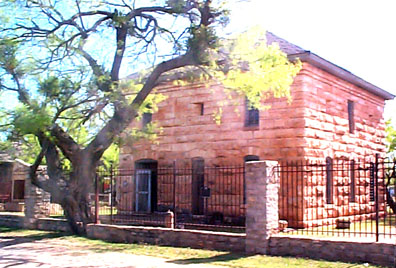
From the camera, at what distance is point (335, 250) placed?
1062cm

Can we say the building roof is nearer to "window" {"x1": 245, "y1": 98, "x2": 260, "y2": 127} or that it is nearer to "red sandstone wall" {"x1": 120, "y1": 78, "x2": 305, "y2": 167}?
"red sandstone wall" {"x1": 120, "y1": 78, "x2": 305, "y2": 167}

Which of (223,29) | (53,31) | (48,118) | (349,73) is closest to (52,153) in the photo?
(48,118)

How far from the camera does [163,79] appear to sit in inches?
674

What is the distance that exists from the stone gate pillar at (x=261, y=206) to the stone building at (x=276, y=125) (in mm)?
5954

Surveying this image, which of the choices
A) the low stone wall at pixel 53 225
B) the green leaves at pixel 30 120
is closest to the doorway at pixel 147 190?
the low stone wall at pixel 53 225

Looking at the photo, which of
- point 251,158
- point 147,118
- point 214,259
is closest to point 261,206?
point 214,259

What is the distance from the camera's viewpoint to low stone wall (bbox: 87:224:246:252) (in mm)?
12383

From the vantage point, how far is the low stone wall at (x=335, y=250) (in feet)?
32.8

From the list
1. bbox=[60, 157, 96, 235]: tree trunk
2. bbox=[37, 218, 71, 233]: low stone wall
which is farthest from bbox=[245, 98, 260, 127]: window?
bbox=[37, 218, 71, 233]: low stone wall

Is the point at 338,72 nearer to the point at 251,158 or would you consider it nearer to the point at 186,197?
the point at 251,158

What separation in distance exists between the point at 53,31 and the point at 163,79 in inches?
158

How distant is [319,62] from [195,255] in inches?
381

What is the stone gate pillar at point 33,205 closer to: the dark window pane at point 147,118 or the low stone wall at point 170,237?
the low stone wall at point 170,237

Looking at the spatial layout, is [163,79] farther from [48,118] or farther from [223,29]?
[48,118]
